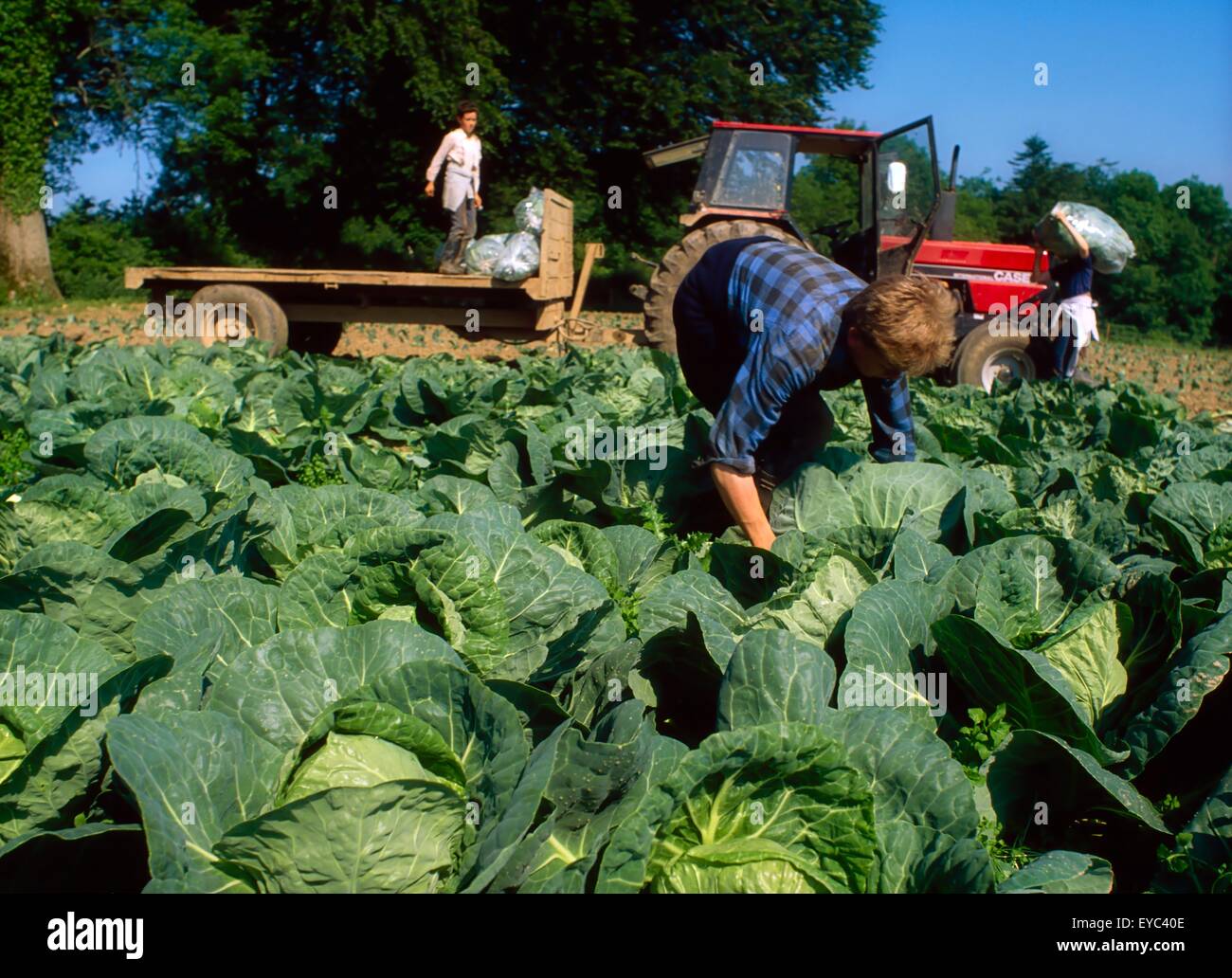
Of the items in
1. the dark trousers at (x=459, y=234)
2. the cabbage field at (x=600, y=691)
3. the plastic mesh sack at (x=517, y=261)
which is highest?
the dark trousers at (x=459, y=234)

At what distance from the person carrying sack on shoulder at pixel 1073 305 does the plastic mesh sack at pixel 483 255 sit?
6.11 m

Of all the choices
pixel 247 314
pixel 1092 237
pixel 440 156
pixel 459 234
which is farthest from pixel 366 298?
pixel 1092 237

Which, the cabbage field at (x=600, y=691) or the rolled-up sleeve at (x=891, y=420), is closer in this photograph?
the cabbage field at (x=600, y=691)

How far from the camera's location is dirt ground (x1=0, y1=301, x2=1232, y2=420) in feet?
43.2

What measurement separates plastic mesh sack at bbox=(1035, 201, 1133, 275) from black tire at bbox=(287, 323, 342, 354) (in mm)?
8587

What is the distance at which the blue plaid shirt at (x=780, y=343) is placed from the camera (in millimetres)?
3436

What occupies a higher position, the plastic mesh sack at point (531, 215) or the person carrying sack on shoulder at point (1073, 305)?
the plastic mesh sack at point (531, 215)

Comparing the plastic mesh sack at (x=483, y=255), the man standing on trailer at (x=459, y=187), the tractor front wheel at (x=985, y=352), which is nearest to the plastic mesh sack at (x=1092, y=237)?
the tractor front wheel at (x=985, y=352)

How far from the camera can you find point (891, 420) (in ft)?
13.2

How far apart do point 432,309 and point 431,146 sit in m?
15.6

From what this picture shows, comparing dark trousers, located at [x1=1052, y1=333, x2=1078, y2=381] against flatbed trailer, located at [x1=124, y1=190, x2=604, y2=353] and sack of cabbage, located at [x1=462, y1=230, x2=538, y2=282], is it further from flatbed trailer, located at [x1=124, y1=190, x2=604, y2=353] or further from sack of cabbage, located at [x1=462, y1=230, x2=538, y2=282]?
sack of cabbage, located at [x1=462, y1=230, x2=538, y2=282]

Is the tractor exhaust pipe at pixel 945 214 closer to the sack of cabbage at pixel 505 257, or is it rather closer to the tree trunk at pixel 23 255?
the sack of cabbage at pixel 505 257

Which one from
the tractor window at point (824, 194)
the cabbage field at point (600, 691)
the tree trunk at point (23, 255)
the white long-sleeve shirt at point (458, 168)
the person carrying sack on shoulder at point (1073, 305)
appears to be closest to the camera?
the cabbage field at point (600, 691)

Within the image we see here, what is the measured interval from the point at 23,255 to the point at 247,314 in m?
13.6
